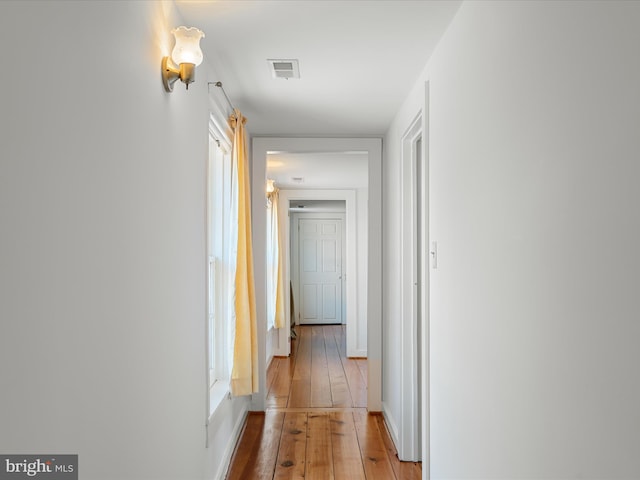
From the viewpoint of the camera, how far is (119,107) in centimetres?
140

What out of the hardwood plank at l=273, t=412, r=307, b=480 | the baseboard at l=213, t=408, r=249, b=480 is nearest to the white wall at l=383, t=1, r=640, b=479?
the hardwood plank at l=273, t=412, r=307, b=480

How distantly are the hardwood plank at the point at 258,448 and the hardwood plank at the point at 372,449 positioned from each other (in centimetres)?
63

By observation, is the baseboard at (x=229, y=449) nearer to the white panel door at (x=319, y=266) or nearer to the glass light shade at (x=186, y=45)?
the glass light shade at (x=186, y=45)

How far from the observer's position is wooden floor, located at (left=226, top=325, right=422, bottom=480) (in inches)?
128

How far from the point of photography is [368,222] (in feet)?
14.5

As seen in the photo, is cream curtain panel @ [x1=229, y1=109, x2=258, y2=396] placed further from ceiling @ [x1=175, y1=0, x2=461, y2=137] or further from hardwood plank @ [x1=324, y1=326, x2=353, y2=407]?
hardwood plank @ [x1=324, y1=326, x2=353, y2=407]

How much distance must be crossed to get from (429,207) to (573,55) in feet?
4.95

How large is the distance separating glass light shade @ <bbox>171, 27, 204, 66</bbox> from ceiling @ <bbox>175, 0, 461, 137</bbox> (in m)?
0.26

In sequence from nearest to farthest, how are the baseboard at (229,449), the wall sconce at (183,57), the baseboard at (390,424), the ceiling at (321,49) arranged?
the wall sconce at (183,57), the ceiling at (321,49), the baseboard at (229,449), the baseboard at (390,424)

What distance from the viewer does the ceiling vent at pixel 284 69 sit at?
8.81 ft

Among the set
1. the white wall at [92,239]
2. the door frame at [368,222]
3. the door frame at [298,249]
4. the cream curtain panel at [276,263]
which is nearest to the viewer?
the white wall at [92,239]

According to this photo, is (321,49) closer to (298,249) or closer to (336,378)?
(336,378)

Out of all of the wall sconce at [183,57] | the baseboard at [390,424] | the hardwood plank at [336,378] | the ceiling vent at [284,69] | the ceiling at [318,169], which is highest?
the ceiling vent at [284,69]

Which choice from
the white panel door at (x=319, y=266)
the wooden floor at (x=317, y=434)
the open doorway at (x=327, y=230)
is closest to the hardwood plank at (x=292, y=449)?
the wooden floor at (x=317, y=434)
